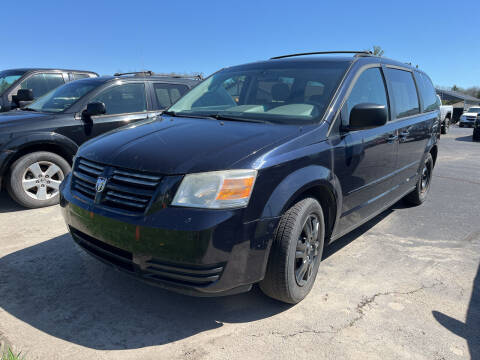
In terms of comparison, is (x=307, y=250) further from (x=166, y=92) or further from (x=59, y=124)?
(x=166, y=92)

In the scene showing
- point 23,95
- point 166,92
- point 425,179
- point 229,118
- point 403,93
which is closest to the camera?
point 229,118

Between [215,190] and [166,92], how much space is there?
4208 millimetres

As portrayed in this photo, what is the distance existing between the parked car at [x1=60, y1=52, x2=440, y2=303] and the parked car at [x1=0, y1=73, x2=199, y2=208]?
1851 mm

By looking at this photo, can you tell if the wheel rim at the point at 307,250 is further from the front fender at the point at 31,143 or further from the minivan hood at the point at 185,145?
the front fender at the point at 31,143

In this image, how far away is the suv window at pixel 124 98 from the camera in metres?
5.37

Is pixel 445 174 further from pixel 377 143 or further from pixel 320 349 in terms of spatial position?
pixel 320 349

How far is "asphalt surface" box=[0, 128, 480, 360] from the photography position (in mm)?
2246

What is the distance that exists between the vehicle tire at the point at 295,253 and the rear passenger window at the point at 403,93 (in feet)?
6.16

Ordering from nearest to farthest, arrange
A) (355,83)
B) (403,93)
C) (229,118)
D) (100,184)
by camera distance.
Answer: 1. (100,184)
2. (229,118)
3. (355,83)
4. (403,93)

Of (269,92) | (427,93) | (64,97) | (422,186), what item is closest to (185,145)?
(269,92)

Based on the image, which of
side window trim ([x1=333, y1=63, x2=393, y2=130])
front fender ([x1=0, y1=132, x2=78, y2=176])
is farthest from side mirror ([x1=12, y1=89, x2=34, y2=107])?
side window trim ([x1=333, y1=63, x2=393, y2=130])

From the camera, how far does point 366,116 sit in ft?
9.53

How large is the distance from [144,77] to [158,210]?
413 cm

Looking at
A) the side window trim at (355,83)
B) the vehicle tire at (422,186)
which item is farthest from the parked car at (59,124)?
the vehicle tire at (422,186)
